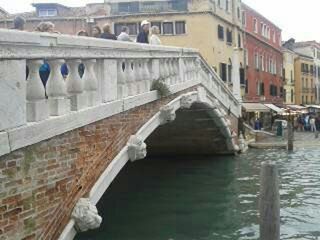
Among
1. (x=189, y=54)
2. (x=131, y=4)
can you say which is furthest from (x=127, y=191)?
(x=131, y=4)

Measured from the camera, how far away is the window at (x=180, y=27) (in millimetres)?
21406

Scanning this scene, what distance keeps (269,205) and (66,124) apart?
1.64 metres

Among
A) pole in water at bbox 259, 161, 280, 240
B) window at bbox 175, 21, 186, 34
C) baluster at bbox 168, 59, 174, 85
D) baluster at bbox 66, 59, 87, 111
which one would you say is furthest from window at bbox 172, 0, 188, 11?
pole in water at bbox 259, 161, 280, 240

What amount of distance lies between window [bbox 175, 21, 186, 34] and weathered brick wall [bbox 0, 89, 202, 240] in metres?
16.6

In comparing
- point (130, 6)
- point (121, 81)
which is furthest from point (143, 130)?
point (130, 6)

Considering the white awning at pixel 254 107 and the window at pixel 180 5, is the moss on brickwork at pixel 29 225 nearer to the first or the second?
the window at pixel 180 5

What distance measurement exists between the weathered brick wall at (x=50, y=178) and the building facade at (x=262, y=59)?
22299 mm

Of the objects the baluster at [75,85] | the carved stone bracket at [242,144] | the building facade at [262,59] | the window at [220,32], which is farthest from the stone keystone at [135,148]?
the building facade at [262,59]

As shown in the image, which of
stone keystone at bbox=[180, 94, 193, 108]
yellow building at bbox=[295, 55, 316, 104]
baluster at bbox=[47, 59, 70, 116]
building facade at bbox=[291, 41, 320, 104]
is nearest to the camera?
baluster at bbox=[47, 59, 70, 116]

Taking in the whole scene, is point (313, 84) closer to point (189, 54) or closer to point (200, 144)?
point (200, 144)

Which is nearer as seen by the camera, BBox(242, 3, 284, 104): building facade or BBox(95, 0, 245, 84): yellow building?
BBox(95, 0, 245, 84): yellow building

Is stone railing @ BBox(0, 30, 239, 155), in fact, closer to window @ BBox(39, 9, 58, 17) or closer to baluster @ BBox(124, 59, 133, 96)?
baluster @ BBox(124, 59, 133, 96)

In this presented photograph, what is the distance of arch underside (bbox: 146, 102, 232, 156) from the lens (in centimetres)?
1195

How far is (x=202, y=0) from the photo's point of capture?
2148 centimetres
